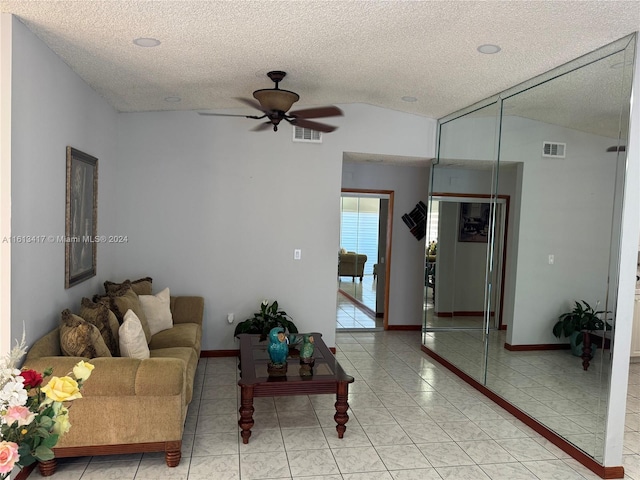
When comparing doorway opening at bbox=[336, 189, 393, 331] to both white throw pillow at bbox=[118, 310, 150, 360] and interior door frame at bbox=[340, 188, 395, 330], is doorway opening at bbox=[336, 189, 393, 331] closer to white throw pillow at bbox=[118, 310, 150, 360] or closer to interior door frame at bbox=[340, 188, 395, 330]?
interior door frame at bbox=[340, 188, 395, 330]

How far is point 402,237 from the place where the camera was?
7.15m

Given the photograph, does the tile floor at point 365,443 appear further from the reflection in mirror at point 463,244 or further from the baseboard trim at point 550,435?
the reflection in mirror at point 463,244

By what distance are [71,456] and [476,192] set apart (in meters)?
4.13

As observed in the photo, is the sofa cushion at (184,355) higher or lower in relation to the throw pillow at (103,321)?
lower

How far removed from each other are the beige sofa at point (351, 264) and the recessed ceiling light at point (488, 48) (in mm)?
4194

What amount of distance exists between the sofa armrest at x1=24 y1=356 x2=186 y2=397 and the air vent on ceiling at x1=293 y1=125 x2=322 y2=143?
329 cm

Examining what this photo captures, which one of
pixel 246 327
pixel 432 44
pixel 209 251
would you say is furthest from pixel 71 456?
pixel 432 44

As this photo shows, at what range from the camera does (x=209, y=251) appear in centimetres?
557

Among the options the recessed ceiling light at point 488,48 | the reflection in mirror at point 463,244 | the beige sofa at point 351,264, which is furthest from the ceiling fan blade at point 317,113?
the beige sofa at point 351,264

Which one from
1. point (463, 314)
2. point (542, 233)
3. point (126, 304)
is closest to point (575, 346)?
point (542, 233)

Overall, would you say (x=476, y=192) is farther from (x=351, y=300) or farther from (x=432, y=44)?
(x=351, y=300)

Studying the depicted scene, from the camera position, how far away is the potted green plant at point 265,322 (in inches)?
212

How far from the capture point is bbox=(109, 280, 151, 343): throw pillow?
4.06 metres

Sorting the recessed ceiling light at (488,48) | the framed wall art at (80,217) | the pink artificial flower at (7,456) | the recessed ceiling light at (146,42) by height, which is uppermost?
the recessed ceiling light at (488,48)
